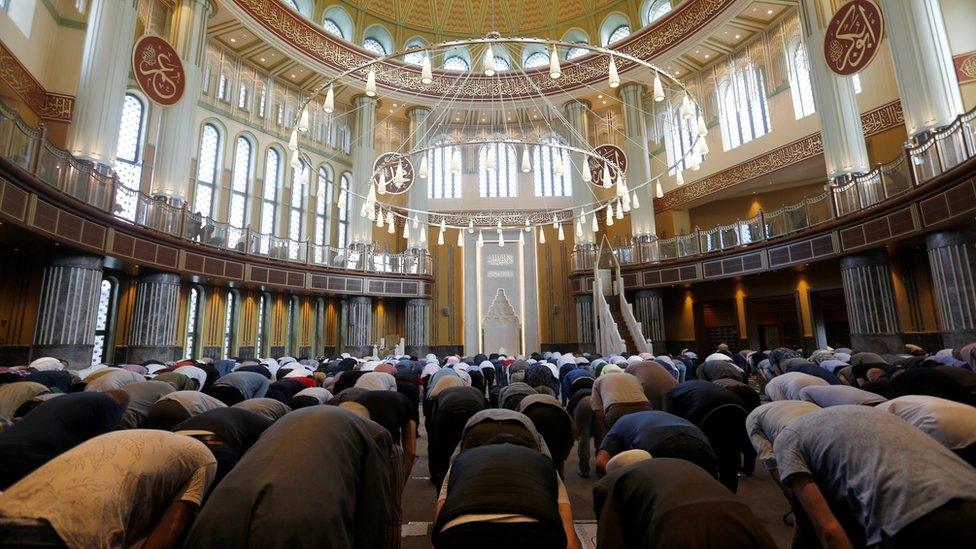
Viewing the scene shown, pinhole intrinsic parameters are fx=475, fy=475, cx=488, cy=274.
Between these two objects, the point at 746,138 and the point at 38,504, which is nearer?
the point at 38,504

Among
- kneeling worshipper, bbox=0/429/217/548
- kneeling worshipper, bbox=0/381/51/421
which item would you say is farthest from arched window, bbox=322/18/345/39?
kneeling worshipper, bbox=0/429/217/548

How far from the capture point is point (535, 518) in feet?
4.84

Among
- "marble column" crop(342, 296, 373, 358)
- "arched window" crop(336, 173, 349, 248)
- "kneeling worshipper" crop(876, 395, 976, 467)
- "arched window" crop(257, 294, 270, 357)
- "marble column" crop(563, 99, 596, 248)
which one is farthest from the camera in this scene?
"marble column" crop(563, 99, 596, 248)

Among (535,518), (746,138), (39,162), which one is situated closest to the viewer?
(535,518)

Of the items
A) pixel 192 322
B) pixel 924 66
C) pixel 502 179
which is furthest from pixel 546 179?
pixel 192 322

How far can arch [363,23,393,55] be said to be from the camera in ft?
66.3

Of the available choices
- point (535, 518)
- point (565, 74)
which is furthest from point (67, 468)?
point (565, 74)

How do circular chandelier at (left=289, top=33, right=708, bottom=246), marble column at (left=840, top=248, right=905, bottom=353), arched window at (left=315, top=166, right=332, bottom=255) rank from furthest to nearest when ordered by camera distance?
arched window at (left=315, top=166, right=332, bottom=255)
circular chandelier at (left=289, top=33, right=708, bottom=246)
marble column at (left=840, top=248, right=905, bottom=353)

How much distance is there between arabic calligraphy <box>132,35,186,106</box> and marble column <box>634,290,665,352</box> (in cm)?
1490

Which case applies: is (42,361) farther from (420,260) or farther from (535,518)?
(420,260)

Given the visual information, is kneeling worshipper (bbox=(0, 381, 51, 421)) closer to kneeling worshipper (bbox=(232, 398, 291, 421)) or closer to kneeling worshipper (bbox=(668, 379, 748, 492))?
kneeling worshipper (bbox=(232, 398, 291, 421))

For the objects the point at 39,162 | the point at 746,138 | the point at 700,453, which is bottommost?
the point at 700,453

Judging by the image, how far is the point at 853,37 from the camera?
9.80 metres

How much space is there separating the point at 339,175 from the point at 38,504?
19605 millimetres
